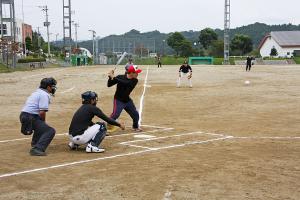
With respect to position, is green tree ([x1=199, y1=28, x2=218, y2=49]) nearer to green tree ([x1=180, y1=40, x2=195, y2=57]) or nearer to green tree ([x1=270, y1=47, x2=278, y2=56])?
green tree ([x1=180, y1=40, x2=195, y2=57])

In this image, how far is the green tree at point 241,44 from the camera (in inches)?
4493

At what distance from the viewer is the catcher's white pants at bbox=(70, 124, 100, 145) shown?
343 inches

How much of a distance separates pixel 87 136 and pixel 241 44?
10922 centimetres

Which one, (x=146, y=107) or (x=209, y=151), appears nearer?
(x=209, y=151)

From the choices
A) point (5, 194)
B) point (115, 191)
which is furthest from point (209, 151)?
point (5, 194)

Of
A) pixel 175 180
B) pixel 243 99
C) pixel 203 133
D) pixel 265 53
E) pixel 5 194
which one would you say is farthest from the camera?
pixel 265 53

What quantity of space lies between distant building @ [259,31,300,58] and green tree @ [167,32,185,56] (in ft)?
85.2

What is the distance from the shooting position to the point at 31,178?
21.9 ft

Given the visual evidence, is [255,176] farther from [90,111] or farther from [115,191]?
[90,111]

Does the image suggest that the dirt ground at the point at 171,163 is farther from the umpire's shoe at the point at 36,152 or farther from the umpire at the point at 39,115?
the umpire at the point at 39,115

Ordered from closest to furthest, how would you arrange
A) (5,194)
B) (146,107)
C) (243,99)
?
(5,194), (146,107), (243,99)

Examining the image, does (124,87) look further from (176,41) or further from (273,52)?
(273,52)

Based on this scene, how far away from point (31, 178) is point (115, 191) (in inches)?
54.9

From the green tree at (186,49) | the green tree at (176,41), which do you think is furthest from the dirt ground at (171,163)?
the green tree at (176,41)
